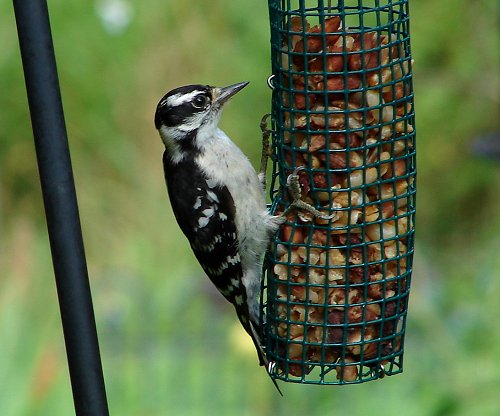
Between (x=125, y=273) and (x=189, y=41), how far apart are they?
2.35 metres

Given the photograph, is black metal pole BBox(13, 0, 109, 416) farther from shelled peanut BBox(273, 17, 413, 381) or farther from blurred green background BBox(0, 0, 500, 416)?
blurred green background BBox(0, 0, 500, 416)

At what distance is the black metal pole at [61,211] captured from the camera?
2658 millimetres

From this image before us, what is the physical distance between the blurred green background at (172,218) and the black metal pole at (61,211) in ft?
9.95

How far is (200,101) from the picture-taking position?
451 centimetres

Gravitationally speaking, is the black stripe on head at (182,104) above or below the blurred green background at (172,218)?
above

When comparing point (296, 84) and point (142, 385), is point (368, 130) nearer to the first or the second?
point (296, 84)

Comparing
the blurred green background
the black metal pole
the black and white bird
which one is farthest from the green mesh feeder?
the blurred green background

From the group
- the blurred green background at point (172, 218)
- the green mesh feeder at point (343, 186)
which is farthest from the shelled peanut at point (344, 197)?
the blurred green background at point (172, 218)

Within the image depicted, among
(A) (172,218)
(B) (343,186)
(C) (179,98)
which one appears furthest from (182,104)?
(A) (172,218)

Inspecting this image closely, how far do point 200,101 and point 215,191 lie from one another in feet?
1.30

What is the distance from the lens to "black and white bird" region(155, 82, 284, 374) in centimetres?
446

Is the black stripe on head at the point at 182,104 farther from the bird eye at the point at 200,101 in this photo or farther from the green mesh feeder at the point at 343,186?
the green mesh feeder at the point at 343,186

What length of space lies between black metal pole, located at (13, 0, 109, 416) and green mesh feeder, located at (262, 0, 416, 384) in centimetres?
135

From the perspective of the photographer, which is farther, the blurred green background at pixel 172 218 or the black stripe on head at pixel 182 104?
the blurred green background at pixel 172 218
